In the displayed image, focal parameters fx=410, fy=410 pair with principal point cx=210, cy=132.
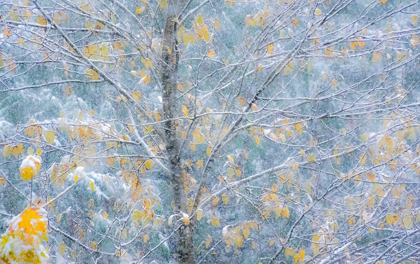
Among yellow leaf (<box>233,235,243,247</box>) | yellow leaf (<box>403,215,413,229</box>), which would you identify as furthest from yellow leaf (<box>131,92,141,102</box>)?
yellow leaf (<box>403,215,413,229</box>)

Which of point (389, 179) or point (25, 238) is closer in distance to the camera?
point (25, 238)

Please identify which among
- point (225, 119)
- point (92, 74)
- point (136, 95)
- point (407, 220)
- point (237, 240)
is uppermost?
point (92, 74)

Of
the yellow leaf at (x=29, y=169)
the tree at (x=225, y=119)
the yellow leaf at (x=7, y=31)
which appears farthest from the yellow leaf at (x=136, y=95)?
the yellow leaf at (x=29, y=169)

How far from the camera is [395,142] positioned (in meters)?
3.40

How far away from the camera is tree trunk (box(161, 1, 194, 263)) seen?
12.3 feet

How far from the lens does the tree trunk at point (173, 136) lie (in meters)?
3.74

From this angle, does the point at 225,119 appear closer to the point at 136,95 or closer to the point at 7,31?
the point at 136,95

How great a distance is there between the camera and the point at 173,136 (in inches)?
151

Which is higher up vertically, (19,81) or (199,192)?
(19,81)

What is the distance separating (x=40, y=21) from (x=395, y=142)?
320cm

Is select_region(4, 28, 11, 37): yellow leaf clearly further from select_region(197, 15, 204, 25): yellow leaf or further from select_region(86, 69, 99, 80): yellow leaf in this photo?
select_region(197, 15, 204, 25): yellow leaf

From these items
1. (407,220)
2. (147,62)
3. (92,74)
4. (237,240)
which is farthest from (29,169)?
(407,220)

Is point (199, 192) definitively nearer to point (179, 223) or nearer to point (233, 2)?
point (179, 223)

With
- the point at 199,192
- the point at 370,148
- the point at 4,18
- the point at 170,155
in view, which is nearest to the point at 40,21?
the point at 4,18
